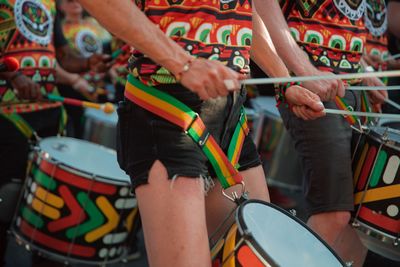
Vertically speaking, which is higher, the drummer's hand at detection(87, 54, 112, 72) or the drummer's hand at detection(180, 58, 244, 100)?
the drummer's hand at detection(180, 58, 244, 100)

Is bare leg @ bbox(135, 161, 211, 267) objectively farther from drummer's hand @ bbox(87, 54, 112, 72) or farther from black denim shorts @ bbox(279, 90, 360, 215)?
drummer's hand @ bbox(87, 54, 112, 72)

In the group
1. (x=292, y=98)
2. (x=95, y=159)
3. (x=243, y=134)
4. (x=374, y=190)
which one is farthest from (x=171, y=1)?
(x=95, y=159)

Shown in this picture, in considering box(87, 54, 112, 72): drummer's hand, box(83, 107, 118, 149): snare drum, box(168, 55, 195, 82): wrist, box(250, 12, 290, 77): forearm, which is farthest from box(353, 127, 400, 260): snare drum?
box(83, 107, 118, 149): snare drum

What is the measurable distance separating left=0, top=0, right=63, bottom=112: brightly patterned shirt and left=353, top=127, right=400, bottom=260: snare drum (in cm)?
169

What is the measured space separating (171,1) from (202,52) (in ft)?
0.57

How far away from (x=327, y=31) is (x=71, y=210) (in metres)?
1.47

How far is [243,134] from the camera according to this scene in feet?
7.79

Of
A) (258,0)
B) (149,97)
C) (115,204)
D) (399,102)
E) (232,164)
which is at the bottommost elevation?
(115,204)

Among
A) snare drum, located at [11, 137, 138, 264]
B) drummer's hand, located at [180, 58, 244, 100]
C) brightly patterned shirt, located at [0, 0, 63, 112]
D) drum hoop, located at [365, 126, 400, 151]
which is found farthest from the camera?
brightly patterned shirt, located at [0, 0, 63, 112]

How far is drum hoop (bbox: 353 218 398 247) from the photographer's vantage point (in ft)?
9.61

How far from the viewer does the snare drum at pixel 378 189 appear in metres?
2.92

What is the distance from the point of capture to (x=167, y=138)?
2078 mm

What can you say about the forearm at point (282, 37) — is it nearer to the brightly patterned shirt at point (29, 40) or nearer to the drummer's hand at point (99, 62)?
the brightly patterned shirt at point (29, 40)

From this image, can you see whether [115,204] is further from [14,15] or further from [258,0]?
[258,0]
